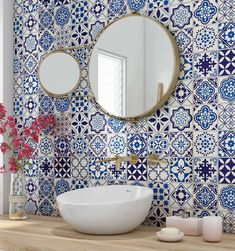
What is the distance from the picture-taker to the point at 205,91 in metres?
2.36

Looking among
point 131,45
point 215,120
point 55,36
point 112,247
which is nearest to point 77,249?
point 112,247

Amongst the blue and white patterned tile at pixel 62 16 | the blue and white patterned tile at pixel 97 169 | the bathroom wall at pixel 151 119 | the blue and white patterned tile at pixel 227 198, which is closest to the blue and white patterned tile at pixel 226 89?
the bathroom wall at pixel 151 119

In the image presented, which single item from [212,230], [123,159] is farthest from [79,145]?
[212,230]

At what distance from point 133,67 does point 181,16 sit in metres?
0.35

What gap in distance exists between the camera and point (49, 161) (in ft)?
9.45

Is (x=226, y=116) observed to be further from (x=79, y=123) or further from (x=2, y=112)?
(x=2, y=112)

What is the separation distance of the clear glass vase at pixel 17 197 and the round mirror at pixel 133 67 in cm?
62

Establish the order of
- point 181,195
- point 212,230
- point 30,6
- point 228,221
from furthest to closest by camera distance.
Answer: point 30,6, point 181,195, point 228,221, point 212,230

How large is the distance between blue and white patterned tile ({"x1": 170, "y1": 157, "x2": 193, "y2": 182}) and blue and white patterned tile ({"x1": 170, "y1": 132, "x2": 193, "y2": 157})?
26 mm

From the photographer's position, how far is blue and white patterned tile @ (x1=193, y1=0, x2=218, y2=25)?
2.35 metres

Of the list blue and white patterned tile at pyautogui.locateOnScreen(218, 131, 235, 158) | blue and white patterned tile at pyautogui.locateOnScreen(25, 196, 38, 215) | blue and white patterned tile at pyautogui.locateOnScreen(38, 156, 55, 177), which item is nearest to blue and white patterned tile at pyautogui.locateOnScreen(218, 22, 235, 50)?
blue and white patterned tile at pyautogui.locateOnScreen(218, 131, 235, 158)

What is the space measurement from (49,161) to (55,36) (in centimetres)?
72

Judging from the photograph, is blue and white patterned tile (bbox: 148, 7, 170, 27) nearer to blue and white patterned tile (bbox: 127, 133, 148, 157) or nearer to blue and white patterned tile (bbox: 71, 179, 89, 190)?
blue and white patterned tile (bbox: 127, 133, 148, 157)

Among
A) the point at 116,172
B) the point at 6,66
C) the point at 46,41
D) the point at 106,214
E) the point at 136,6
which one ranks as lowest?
the point at 106,214
